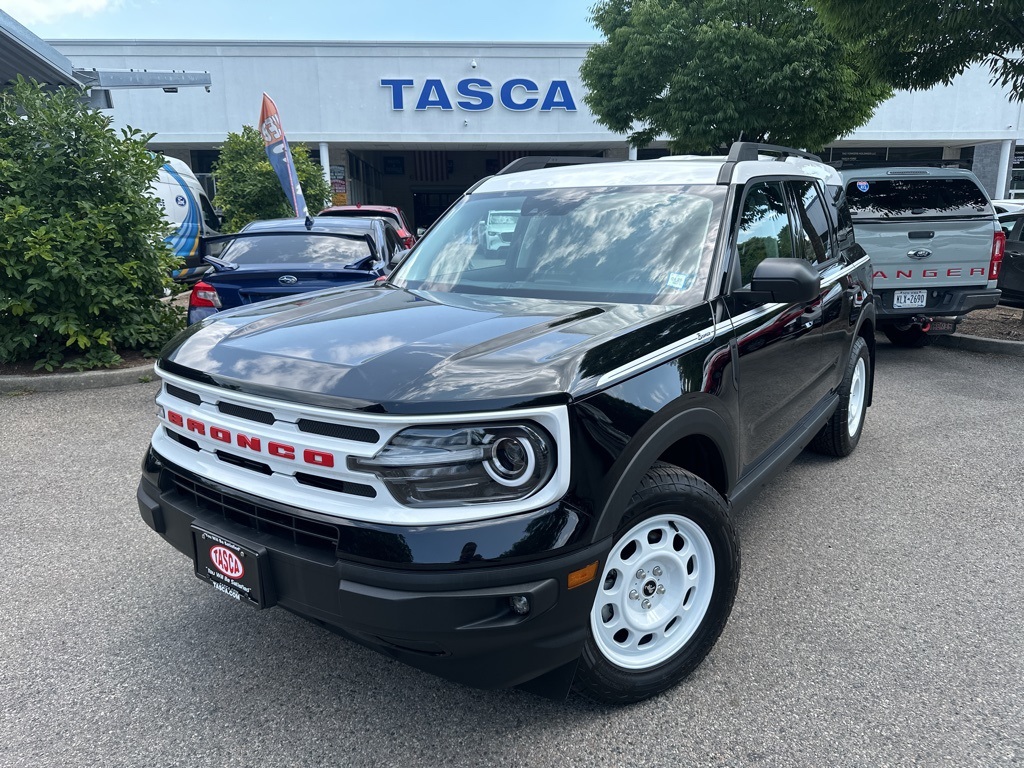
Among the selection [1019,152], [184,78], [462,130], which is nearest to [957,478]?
[184,78]

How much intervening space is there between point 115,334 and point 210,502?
19.5 feet

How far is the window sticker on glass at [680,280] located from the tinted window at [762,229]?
0.33 m

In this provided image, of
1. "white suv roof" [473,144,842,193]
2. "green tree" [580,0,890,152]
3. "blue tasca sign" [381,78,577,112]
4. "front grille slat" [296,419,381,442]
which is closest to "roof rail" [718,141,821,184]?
"white suv roof" [473,144,842,193]

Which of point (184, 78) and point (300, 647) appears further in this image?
point (184, 78)

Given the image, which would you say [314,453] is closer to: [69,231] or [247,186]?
[69,231]

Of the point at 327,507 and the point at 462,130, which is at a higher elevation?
the point at 462,130

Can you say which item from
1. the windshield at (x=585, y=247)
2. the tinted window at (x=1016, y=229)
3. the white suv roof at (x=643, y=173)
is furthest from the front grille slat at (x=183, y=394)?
the tinted window at (x=1016, y=229)

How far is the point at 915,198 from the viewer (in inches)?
311

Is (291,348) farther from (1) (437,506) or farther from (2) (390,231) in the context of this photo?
(2) (390,231)

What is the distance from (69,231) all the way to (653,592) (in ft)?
22.4

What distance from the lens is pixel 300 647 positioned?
2975 mm

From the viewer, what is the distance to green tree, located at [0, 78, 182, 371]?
6.92 meters

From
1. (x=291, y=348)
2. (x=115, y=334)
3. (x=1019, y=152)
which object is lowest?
(x=115, y=334)

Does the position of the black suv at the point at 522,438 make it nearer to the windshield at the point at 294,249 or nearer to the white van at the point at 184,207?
the windshield at the point at 294,249
